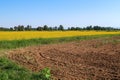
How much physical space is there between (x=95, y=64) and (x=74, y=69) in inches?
63.5

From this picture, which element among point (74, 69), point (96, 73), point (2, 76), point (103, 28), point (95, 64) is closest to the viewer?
point (2, 76)

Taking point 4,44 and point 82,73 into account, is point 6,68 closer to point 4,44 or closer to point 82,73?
point 82,73

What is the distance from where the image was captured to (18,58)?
1502 cm

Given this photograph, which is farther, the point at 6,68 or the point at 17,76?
the point at 6,68

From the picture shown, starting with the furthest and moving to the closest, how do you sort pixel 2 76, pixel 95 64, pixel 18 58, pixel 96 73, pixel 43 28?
pixel 43 28 < pixel 18 58 < pixel 95 64 < pixel 96 73 < pixel 2 76

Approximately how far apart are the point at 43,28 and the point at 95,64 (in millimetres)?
76657

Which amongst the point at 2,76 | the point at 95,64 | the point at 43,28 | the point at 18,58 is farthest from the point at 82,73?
the point at 43,28

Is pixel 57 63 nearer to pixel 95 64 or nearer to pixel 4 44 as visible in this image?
pixel 95 64

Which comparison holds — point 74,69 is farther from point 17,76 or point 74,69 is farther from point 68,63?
point 17,76

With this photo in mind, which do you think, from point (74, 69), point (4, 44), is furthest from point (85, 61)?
point (4, 44)

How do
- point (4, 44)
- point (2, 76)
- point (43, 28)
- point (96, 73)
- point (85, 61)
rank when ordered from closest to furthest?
1. point (2, 76)
2. point (96, 73)
3. point (85, 61)
4. point (4, 44)
5. point (43, 28)

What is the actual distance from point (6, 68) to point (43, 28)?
254 feet

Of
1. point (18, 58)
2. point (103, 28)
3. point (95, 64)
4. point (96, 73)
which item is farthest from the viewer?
point (103, 28)

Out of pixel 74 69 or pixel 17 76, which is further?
pixel 74 69
